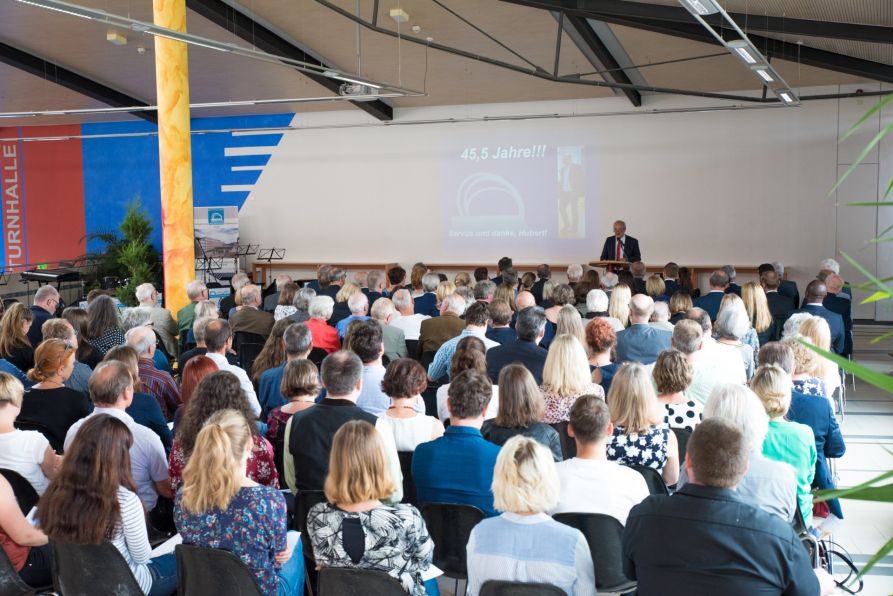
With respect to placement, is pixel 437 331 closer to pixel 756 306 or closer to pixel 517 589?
pixel 756 306

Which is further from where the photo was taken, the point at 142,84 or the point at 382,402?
the point at 142,84

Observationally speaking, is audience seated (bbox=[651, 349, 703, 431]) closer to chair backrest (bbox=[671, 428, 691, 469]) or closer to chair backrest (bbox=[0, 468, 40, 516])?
chair backrest (bbox=[671, 428, 691, 469])

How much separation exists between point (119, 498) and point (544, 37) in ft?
32.5

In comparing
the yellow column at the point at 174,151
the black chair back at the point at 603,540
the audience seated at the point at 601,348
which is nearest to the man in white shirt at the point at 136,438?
the black chair back at the point at 603,540

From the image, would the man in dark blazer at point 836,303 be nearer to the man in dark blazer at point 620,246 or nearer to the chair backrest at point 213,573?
the man in dark blazer at point 620,246

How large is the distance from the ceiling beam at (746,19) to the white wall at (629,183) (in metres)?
4.51

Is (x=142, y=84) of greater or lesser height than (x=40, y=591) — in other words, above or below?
above

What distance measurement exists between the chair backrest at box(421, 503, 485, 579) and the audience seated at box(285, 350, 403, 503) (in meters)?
0.59

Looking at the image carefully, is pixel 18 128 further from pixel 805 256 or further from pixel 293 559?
pixel 293 559

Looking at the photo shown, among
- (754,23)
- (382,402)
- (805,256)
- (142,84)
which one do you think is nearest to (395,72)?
(142,84)

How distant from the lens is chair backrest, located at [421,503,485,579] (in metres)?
3.17

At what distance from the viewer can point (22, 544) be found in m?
3.12

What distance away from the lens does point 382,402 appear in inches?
187

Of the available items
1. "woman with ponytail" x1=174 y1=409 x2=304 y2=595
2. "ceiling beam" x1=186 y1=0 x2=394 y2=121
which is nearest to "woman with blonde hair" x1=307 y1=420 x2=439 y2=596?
"woman with ponytail" x1=174 y1=409 x2=304 y2=595
